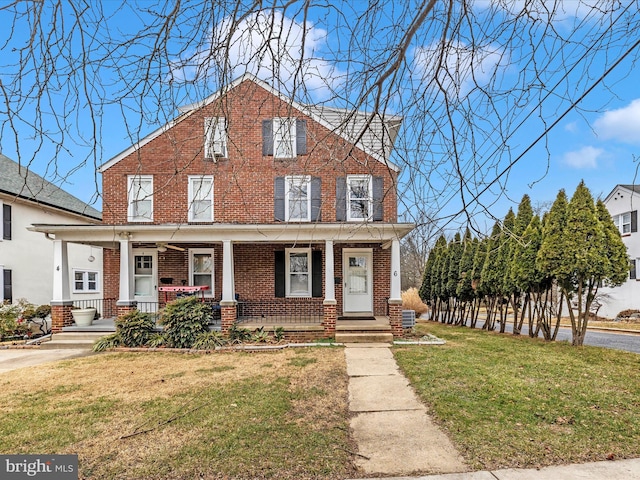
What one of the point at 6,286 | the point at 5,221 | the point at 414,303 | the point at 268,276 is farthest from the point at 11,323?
the point at 414,303

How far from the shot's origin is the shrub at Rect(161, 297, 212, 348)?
10.7 m

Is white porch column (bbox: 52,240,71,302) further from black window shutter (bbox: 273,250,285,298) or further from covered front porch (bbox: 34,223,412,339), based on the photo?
black window shutter (bbox: 273,250,285,298)

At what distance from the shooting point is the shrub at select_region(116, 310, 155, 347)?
10859 mm

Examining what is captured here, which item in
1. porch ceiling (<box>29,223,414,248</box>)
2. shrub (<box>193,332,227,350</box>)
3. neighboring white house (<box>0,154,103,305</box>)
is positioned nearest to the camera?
shrub (<box>193,332,227,350</box>)

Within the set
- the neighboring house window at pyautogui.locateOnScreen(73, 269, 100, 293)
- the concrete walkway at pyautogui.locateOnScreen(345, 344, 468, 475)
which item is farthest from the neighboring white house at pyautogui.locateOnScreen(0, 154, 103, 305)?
the concrete walkway at pyautogui.locateOnScreen(345, 344, 468, 475)

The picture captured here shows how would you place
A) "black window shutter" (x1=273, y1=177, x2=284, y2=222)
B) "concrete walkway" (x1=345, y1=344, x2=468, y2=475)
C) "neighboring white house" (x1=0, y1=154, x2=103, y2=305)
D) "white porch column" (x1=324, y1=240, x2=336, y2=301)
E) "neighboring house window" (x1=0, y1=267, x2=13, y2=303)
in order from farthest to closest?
"neighboring white house" (x1=0, y1=154, x2=103, y2=305)
"neighboring house window" (x1=0, y1=267, x2=13, y2=303)
"black window shutter" (x1=273, y1=177, x2=284, y2=222)
"white porch column" (x1=324, y1=240, x2=336, y2=301)
"concrete walkway" (x1=345, y1=344, x2=468, y2=475)

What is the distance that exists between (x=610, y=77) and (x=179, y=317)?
34.5 ft

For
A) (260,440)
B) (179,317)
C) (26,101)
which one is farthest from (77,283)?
(26,101)

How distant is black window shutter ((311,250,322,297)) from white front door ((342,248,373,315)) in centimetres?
83

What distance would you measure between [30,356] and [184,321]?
3749mm

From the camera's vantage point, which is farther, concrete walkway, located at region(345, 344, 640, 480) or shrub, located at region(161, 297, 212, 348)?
shrub, located at region(161, 297, 212, 348)

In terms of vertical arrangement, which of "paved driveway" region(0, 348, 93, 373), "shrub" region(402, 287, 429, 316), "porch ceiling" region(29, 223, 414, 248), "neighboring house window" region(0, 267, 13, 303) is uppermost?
"porch ceiling" region(29, 223, 414, 248)

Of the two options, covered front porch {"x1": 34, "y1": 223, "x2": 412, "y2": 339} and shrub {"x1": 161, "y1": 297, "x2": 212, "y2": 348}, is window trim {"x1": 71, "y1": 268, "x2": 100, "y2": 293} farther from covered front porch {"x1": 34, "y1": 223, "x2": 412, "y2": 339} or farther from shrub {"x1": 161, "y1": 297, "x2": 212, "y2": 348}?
shrub {"x1": 161, "y1": 297, "x2": 212, "y2": 348}

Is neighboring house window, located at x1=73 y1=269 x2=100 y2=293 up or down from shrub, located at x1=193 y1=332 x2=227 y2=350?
up
